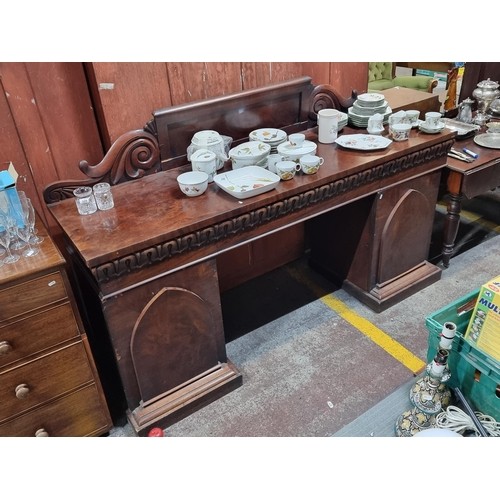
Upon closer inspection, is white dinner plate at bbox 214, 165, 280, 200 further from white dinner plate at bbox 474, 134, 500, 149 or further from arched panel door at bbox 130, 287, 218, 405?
white dinner plate at bbox 474, 134, 500, 149

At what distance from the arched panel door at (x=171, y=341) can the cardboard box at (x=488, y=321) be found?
1.12 metres

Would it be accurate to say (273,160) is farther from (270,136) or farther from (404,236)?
(404,236)

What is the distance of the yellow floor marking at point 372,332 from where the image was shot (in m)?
2.52

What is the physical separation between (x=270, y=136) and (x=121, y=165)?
783 millimetres

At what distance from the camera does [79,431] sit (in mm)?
2070

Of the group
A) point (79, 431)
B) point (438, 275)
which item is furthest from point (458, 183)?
point (79, 431)

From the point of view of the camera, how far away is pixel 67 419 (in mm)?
2010

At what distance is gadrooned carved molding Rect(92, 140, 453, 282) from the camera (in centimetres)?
181

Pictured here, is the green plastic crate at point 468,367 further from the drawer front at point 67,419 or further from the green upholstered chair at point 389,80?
the green upholstered chair at point 389,80

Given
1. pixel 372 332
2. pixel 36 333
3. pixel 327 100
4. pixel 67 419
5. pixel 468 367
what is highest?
pixel 327 100

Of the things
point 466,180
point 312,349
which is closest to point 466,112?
point 466,180

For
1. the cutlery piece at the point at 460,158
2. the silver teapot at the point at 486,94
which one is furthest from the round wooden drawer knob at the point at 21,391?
the silver teapot at the point at 486,94

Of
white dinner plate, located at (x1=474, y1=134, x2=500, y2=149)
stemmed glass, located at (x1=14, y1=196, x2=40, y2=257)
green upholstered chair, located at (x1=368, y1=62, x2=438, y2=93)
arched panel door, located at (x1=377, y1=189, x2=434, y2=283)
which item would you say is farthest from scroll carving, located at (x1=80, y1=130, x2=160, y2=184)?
green upholstered chair, located at (x1=368, y1=62, x2=438, y2=93)

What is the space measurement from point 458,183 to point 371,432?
1.71 metres
